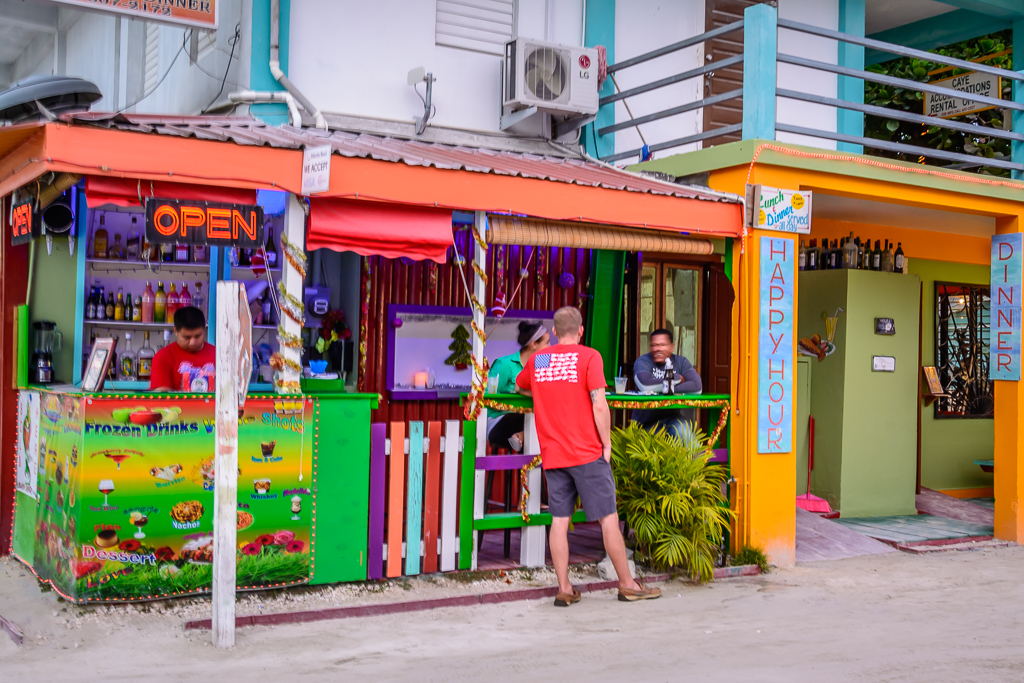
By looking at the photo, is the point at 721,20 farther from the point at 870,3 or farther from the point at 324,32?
the point at 324,32

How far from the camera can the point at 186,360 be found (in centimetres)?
682

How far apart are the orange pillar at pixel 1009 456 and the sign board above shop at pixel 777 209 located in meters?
3.03

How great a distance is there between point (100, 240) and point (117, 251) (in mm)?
174

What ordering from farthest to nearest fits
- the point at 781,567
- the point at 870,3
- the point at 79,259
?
the point at 870,3, the point at 781,567, the point at 79,259

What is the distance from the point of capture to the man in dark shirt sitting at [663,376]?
8.12m

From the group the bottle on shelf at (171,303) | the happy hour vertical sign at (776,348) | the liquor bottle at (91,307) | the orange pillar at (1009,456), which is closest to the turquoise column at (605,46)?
the happy hour vertical sign at (776,348)

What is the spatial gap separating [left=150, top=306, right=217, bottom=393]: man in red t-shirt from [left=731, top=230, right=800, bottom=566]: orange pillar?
13.8 feet

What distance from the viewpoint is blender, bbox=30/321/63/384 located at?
6.97m

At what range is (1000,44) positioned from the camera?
13.8m

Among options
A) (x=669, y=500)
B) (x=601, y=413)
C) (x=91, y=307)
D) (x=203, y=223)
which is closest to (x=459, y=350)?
(x=669, y=500)

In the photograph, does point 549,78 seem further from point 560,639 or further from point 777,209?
point 560,639

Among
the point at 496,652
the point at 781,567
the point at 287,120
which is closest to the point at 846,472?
the point at 781,567

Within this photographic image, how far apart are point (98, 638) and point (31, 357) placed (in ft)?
8.55

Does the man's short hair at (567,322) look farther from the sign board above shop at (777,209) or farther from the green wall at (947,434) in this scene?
the green wall at (947,434)
